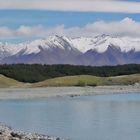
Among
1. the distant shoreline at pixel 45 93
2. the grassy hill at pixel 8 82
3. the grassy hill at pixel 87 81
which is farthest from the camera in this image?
the grassy hill at pixel 87 81

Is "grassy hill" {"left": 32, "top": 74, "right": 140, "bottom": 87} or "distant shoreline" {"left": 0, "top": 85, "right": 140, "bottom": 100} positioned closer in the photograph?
"distant shoreline" {"left": 0, "top": 85, "right": 140, "bottom": 100}

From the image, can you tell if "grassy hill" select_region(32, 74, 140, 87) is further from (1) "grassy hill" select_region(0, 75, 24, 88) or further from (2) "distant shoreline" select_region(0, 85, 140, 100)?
(2) "distant shoreline" select_region(0, 85, 140, 100)

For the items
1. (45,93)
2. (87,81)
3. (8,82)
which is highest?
(87,81)

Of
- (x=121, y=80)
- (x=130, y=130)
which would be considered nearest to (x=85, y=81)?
(x=121, y=80)

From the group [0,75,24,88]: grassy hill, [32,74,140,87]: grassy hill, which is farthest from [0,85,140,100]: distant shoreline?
[0,75,24,88]: grassy hill

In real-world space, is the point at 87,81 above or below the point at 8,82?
above

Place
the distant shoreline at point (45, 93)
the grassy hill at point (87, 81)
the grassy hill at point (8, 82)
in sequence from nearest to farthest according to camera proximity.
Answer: the distant shoreline at point (45, 93), the grassy hill at point (8, 82), the grassy hill at point (87, 81)

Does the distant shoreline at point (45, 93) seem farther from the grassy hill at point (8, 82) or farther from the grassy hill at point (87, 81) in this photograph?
the grassy hill at point (8, 82)

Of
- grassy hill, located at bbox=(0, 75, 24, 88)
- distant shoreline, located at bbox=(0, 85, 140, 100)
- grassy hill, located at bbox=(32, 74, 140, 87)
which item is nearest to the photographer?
distant shoreline, located at bbox=(0, 85, 140, 100)

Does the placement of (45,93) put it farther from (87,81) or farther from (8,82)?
(8,82)

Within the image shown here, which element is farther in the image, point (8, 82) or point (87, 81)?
point (8, 82)

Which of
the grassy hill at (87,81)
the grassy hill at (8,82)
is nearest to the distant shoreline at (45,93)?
the grassy hill at (87,81)

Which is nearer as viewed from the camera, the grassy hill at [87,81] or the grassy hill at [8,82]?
the grassy hill at [8,82]

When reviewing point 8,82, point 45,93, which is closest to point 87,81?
point 8,82
